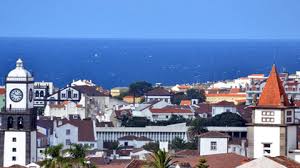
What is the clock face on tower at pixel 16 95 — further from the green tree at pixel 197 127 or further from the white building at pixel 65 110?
the white building at pixel 65 110

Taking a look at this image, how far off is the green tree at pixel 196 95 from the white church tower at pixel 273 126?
7269 centimetres

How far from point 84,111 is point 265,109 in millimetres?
53292

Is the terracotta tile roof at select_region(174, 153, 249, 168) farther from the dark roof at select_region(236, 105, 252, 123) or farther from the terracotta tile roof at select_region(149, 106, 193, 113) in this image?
the terracotta tile roof at select_region(149, 106, 193, 113)

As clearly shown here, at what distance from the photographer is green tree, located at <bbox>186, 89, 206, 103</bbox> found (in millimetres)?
116812

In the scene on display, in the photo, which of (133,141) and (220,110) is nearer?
(133,141)

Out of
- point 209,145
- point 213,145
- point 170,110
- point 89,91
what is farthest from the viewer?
point 89,91

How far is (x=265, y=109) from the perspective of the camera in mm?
42688

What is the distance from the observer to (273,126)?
42375 millimetres

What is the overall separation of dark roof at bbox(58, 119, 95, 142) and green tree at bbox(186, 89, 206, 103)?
37364 mm

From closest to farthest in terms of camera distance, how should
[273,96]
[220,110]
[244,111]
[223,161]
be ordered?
[223,161]
[273,96]
[244,111]
[220,110]

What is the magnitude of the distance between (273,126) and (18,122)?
19163 mm

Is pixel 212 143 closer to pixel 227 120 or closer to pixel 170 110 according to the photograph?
pixel 227 120

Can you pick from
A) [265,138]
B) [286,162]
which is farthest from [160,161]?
[265,138]

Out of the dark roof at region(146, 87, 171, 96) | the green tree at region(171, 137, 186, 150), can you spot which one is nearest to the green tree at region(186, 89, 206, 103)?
the dark roof at region(146, 87, 171, 96)
